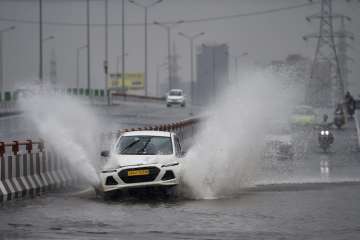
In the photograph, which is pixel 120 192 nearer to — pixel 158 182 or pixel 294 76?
pixel 158 182

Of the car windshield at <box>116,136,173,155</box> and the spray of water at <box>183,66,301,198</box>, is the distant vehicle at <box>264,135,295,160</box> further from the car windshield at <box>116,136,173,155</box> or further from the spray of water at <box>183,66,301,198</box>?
the car windshield at <box>116,136,173,155</box>

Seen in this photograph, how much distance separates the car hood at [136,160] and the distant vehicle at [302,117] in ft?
106

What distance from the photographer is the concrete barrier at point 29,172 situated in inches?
839

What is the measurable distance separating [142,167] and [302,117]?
33.6 metres

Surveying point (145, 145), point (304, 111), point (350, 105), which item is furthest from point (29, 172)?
point (350, 105)

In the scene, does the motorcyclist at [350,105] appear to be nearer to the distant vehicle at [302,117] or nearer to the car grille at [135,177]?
the distant vehicle at [302,117]

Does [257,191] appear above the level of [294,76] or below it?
below

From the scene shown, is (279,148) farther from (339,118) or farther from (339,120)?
(339,120)

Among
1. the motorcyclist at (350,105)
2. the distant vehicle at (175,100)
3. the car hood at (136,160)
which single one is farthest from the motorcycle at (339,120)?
the distant vehicle at (175,100)

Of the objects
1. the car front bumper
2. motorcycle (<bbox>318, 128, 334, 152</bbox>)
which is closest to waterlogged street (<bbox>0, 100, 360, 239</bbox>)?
the car front bumper

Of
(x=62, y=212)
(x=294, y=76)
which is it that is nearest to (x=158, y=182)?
(x=62, y=212)

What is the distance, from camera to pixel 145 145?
22.0m

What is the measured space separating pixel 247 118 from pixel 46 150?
322 inches

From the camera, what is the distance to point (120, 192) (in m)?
21.0
